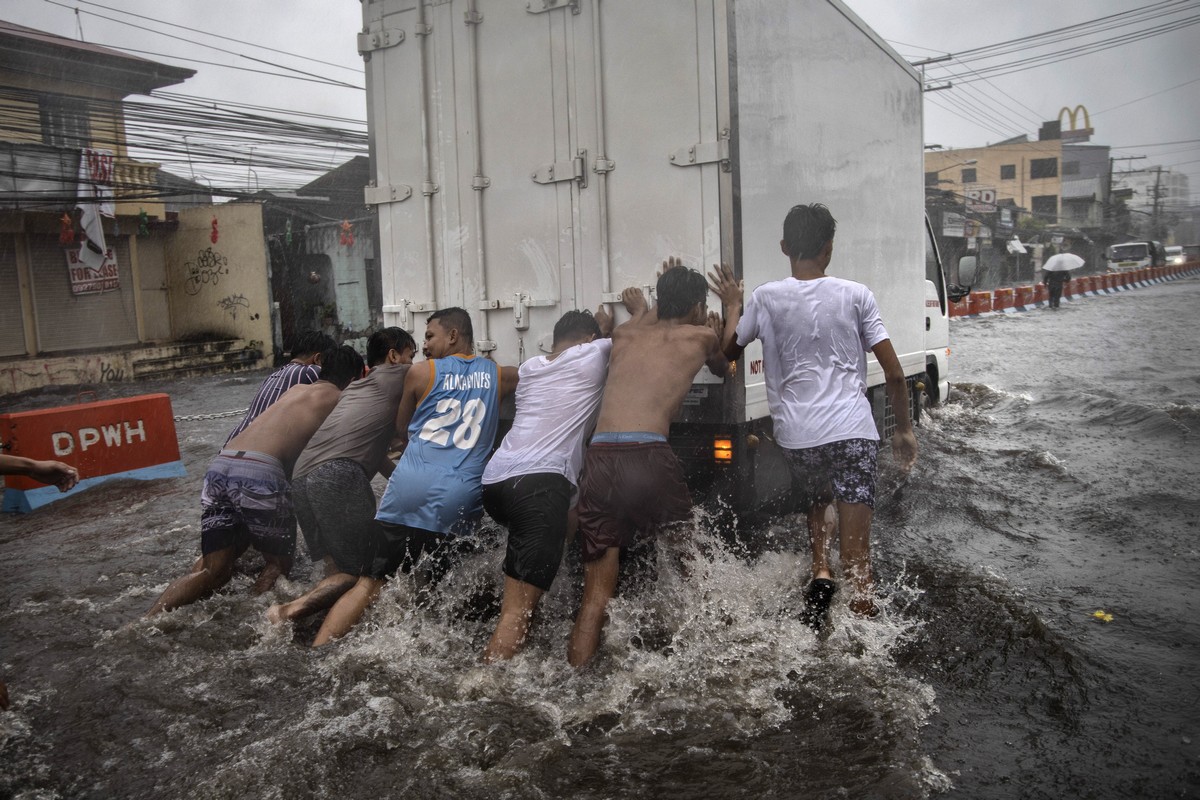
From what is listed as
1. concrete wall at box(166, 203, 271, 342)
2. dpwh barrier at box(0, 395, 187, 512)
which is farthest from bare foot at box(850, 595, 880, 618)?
concrete wall at box(166, 203, 271, 342)

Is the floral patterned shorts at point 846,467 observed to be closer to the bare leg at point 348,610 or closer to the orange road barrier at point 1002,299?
the bare leg at point 348,610

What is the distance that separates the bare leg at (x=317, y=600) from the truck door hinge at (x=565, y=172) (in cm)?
218

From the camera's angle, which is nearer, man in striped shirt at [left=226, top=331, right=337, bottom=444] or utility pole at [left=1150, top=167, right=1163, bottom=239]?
man in striped shirt at [left=226, top=331, right=337, bottom=444]

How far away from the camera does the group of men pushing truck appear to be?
11.7 ft

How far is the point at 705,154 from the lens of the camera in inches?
154

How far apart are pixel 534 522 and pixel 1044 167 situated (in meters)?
63.9

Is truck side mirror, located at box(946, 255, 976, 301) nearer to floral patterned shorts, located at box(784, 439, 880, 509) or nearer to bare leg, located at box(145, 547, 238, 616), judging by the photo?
floral patterned shorts, located at box(784, 439, 880, 509)

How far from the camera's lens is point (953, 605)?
157 inches

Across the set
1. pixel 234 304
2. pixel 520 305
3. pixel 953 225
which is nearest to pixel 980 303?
pixel 953 225

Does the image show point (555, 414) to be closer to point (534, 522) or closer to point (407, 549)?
point (534, 522)

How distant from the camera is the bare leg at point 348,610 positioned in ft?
12.5

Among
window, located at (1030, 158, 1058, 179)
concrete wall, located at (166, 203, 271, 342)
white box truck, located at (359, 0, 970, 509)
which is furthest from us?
window, located at (1030, 158, 1058, 179)

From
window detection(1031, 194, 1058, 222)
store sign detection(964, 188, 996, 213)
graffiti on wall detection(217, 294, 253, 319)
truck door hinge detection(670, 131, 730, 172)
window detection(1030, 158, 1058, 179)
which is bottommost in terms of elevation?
graffiti on wall detection(217, 294, 253, 319)

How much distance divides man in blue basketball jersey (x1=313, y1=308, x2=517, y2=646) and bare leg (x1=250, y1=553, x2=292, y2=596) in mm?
870
